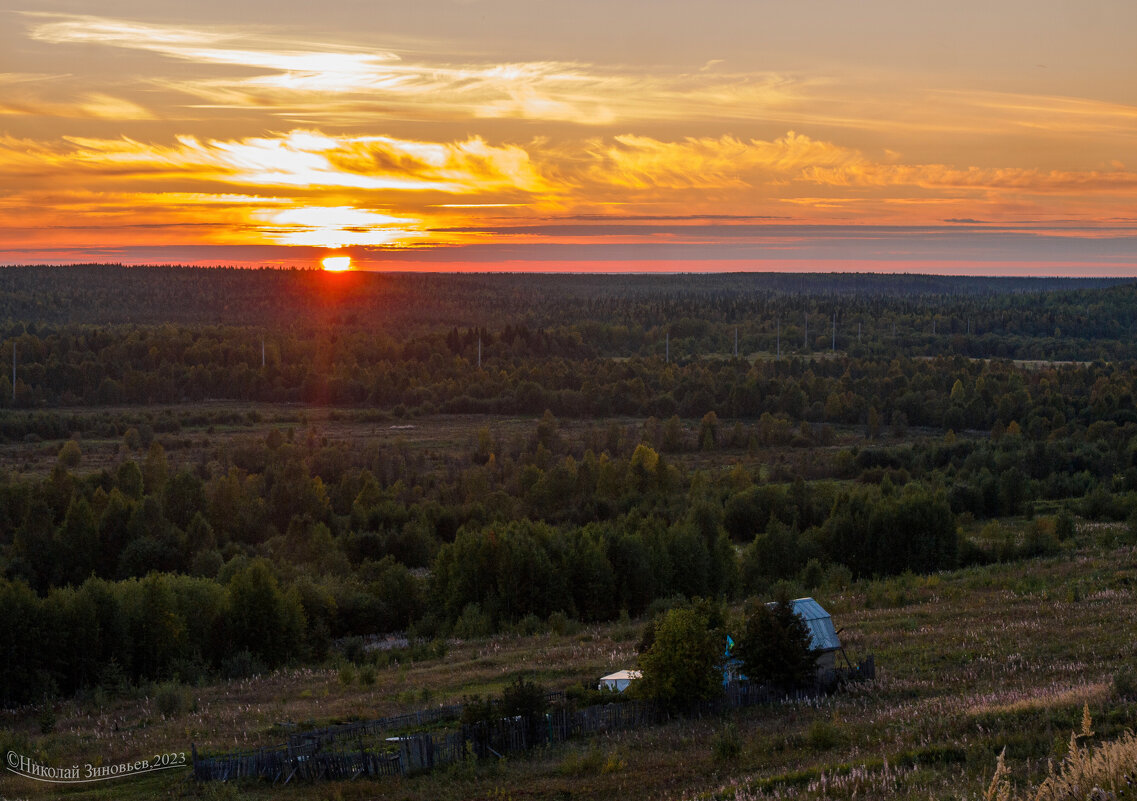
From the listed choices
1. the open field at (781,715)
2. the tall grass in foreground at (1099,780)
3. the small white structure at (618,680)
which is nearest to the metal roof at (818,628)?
the open field at (781,715)

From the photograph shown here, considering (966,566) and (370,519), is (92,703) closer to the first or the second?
(370,519)

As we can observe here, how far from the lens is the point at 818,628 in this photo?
84.5ft

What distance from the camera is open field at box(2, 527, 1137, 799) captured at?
15.3 m

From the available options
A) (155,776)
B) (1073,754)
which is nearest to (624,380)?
(155,776)

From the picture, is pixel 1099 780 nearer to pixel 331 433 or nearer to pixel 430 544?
pixel 430 544

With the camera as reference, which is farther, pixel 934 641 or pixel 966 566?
pixel 966 566

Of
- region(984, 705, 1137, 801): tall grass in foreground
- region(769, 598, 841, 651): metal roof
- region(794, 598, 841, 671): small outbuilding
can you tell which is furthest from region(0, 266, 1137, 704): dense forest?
region(984, 705, 1137, 801): tall grass in foreground

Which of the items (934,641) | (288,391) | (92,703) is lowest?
(288,391)

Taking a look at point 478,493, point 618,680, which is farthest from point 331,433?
point 618,680

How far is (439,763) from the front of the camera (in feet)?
66.9

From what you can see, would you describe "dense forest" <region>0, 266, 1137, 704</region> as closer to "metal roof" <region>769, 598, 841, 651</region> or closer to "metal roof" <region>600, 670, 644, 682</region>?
"metal roof" <region>600, 670, 644, 682</region>

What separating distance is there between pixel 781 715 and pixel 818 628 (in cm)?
378

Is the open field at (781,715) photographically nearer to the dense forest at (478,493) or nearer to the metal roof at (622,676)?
the metal roof at (622,676)

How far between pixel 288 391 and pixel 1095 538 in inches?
5233
